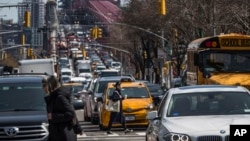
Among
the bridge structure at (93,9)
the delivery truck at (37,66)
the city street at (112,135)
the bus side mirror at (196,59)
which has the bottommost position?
the city street at (112,135)

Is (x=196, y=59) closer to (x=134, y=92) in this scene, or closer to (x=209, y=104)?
(x=134, y=92)

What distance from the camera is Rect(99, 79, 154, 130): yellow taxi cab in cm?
2766

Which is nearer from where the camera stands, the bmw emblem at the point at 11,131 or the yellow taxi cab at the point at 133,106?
the bmw emblem at the point at 11,131

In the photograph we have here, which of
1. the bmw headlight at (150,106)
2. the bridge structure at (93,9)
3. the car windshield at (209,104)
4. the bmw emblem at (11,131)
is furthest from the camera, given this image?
the bridge structure at (93,9)

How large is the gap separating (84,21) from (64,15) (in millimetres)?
26148

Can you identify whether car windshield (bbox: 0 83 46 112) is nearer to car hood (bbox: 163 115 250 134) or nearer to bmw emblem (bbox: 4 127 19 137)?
bmw emblem (bbox: 4 127 19 137)

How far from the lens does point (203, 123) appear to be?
13.2 metres

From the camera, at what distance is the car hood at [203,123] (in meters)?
12.9

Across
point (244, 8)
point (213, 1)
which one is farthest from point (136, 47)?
point (244, 8)

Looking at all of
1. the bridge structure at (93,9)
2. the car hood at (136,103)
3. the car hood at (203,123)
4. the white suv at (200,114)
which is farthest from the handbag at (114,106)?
the bridge structure at (93,9)

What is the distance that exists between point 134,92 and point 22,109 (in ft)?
42.4

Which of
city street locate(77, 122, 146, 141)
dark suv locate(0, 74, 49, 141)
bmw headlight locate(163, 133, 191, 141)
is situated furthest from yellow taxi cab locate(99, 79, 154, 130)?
bmw headlight locate(163, 133, 191, 141)

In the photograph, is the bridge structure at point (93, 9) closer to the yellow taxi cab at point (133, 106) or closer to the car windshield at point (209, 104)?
the yellow taxi cab at point (133, 106)

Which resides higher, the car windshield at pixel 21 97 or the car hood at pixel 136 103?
the car windshield at pixel 21 97
